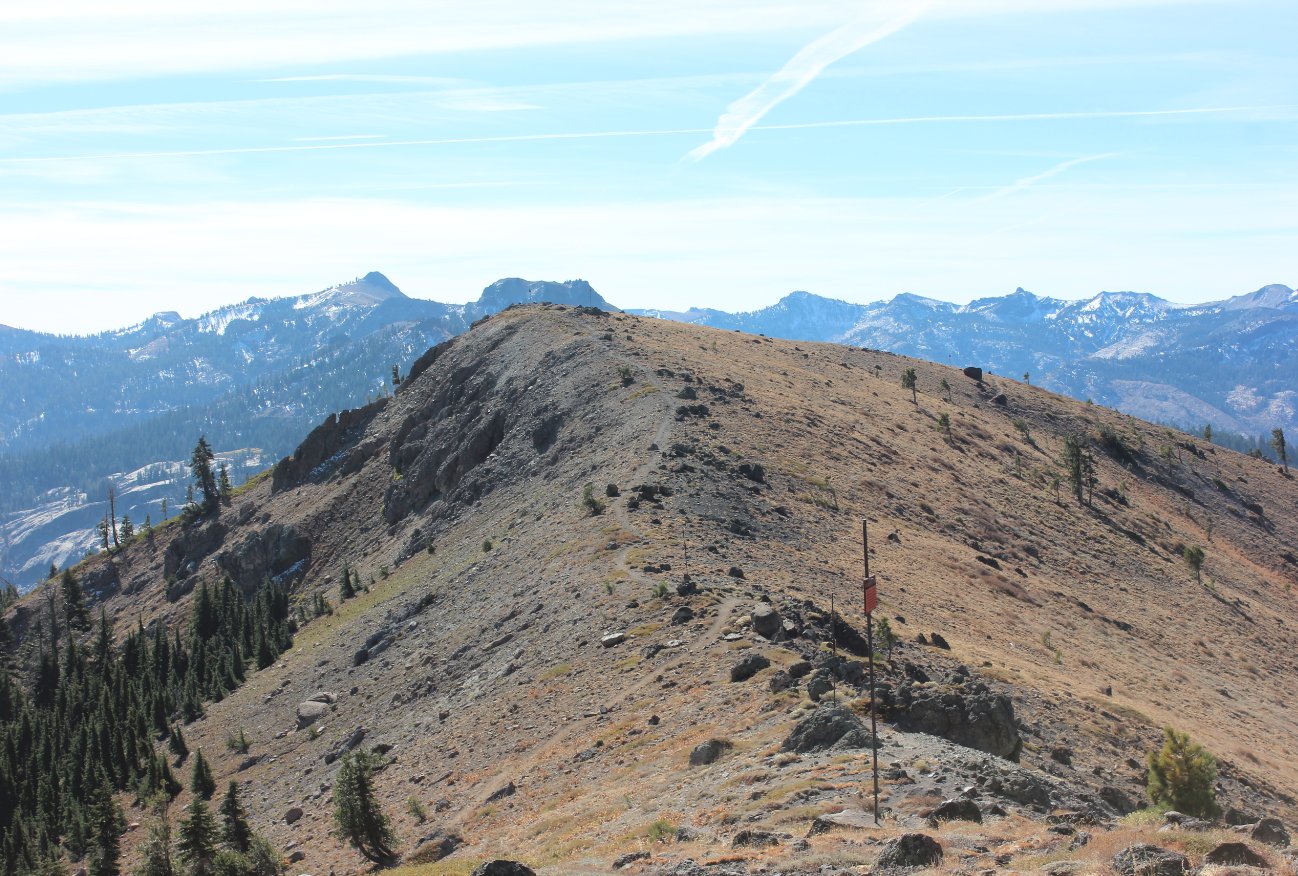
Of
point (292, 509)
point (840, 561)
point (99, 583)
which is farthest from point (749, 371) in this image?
point (99, 583)

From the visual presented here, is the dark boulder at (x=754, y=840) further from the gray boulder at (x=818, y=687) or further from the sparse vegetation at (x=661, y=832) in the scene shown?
the gray boulder at (x=818, y=687)

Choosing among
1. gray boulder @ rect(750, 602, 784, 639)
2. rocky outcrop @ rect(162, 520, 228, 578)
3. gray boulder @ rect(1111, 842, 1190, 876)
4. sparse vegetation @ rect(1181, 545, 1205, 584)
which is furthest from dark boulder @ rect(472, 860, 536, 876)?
rocky outcrop @ rect(162, 520, 228, 578)

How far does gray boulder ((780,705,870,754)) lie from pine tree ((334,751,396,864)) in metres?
16.7

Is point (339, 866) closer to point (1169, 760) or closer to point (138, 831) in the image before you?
point (1169, 760)

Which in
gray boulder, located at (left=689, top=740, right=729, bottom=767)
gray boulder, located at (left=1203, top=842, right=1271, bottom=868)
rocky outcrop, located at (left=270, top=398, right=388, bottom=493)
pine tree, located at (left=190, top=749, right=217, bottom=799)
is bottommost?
pine tree, located at (left=190, top=749, right=217, bottom=799)

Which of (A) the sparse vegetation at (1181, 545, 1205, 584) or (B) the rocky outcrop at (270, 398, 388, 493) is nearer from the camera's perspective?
(A) the sparse vegetation at (1181, 545, 1205, 584)

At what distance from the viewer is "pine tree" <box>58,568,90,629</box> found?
14525cm

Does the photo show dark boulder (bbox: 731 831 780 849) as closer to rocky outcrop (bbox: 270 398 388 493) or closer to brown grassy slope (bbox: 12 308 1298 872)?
brown grassy slope (bbox: 12 308 1298 872)

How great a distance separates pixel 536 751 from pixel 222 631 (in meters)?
83.1

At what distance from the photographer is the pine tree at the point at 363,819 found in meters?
38.9

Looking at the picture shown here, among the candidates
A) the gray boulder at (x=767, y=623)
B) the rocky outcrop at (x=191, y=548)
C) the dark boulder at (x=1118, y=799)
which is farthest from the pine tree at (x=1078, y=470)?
the rocky outcrop at (x=191, y=548)

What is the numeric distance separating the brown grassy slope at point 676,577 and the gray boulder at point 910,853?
23.3 feet

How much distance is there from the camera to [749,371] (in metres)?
118

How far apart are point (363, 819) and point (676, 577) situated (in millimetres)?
22032
